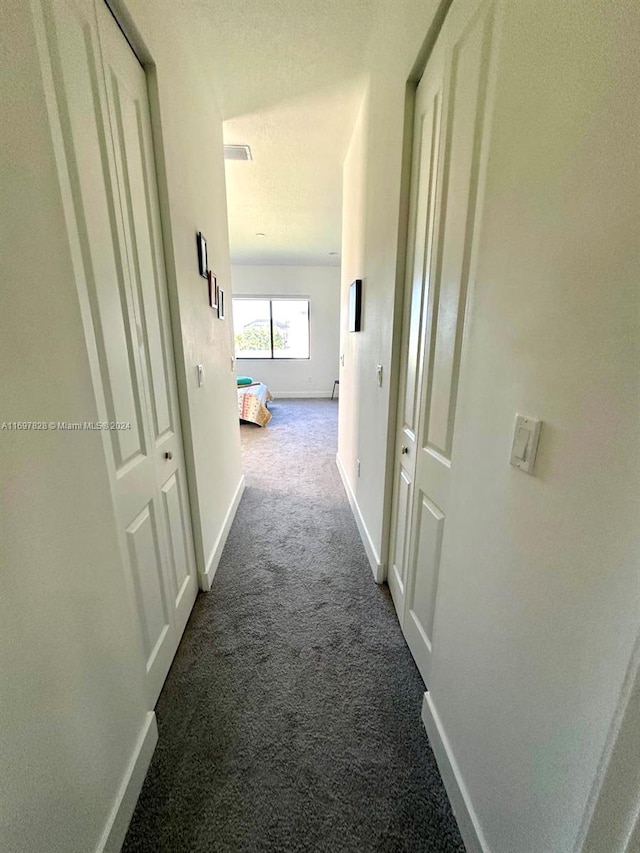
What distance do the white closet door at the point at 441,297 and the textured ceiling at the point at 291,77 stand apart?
0.42 m

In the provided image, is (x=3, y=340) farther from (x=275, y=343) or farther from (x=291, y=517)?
(x=275, y=343)

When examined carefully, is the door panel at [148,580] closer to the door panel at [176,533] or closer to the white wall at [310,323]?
the door panel at [176,533]

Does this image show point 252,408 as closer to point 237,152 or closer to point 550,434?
point 237,152

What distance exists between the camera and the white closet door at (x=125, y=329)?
845mm

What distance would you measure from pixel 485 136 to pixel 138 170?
1153mm

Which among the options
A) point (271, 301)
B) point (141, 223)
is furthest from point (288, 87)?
point (271, 301)

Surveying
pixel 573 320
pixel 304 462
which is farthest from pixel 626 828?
pixel 304 462

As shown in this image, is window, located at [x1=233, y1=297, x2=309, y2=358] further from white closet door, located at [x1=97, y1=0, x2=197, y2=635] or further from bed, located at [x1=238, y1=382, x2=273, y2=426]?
white closet door, located at [x1=97, y1=0, x2=197, y2=635]

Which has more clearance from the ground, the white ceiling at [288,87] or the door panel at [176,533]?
the white ceiling at [288,87]

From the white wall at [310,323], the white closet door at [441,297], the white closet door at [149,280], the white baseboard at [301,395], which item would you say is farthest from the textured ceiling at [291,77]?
the white baseboard at [301,395]

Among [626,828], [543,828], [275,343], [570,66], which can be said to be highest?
[570,66]

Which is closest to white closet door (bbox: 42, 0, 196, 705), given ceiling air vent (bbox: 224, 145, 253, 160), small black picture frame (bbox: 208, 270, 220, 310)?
small black picture frame (bbox: 208, 270, 220, 310)

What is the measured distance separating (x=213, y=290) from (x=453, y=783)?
2.45m

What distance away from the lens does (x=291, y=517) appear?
8.85 feet
